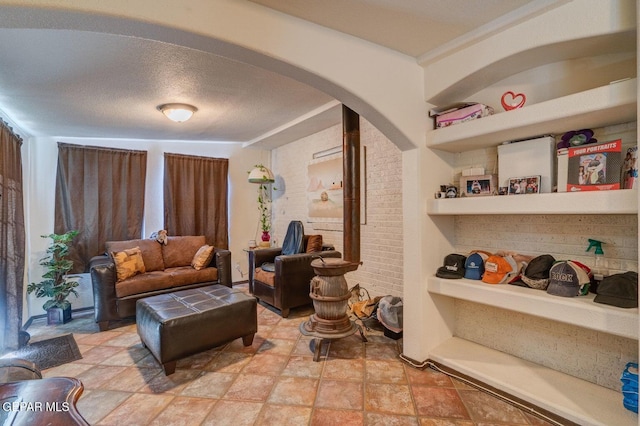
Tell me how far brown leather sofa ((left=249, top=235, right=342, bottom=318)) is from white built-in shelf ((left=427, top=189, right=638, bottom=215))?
171cm

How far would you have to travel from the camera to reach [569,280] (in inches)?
68.4

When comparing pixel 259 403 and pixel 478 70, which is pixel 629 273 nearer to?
pixel 478 70

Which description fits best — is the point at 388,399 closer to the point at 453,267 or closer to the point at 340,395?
the point at 340,395

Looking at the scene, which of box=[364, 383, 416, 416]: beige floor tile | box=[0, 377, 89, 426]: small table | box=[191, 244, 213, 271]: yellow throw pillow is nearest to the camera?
box=[0, 377, 89, 426]: small table

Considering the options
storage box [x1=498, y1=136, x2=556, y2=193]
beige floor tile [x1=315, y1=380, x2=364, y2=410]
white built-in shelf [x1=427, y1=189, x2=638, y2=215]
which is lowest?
beige floor tile [x1=315, y1=380, x2=364, y2=410]

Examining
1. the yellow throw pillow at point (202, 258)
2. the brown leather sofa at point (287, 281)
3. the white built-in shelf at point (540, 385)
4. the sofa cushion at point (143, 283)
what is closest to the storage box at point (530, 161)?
the white built-in shelf at point (540, 385)

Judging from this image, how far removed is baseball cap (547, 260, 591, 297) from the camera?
1.72m

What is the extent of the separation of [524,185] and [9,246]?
4261 millimetres

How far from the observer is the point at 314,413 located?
5.88ft

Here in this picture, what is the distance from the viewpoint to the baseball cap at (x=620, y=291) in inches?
59.8

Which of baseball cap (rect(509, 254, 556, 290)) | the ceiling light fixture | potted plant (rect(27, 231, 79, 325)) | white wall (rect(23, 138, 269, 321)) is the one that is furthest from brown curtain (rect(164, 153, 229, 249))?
baseball cap (rect(509, 254, 556, 290))

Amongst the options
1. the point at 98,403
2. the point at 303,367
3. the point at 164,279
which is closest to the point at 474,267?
the point at 303,367

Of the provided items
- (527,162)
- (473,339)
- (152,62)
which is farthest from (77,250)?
Answer: (527,162)

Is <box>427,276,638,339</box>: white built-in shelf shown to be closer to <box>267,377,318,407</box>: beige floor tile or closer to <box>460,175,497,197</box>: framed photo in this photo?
<box>460,175,497,197</box>: framed photo
